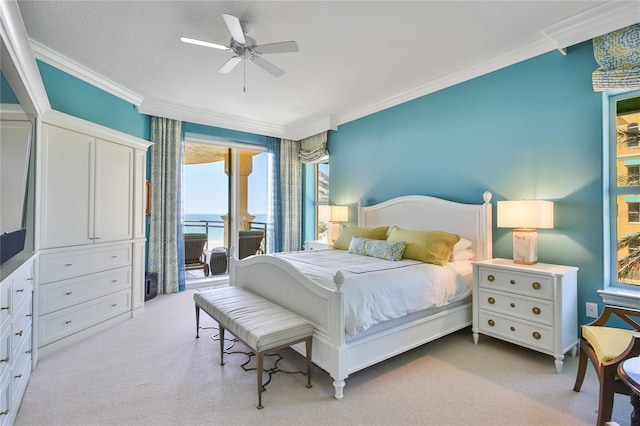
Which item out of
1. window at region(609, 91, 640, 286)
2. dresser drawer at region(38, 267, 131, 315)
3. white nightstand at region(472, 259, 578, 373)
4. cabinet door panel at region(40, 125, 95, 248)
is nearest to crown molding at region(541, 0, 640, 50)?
window at region(609, 91, 640, 286)

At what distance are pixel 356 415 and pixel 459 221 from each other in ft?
7.72

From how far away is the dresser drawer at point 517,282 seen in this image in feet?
7.87

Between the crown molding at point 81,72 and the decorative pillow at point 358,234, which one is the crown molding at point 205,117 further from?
the decorative pillow at point 358,234

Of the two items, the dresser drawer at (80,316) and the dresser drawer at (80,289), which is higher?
the dresser drawer at (80,289)

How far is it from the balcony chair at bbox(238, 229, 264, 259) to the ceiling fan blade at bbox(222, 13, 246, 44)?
143 inches

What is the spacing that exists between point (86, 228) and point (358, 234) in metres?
2.98

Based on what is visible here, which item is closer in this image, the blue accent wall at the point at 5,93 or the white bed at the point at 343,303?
the blue accent wall at the point at 5,93

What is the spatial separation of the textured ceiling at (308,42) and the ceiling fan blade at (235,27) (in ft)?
0.72

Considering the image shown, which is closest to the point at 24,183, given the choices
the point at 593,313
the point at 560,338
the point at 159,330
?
the point at 159,330

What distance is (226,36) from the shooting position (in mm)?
2777

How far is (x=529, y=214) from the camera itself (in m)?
2.59

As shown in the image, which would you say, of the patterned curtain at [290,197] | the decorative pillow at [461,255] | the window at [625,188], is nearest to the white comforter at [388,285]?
the decorative pillow at [461,255]

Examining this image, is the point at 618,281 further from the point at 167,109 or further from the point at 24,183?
the point at 167,109

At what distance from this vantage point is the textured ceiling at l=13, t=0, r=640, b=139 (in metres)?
2.36
